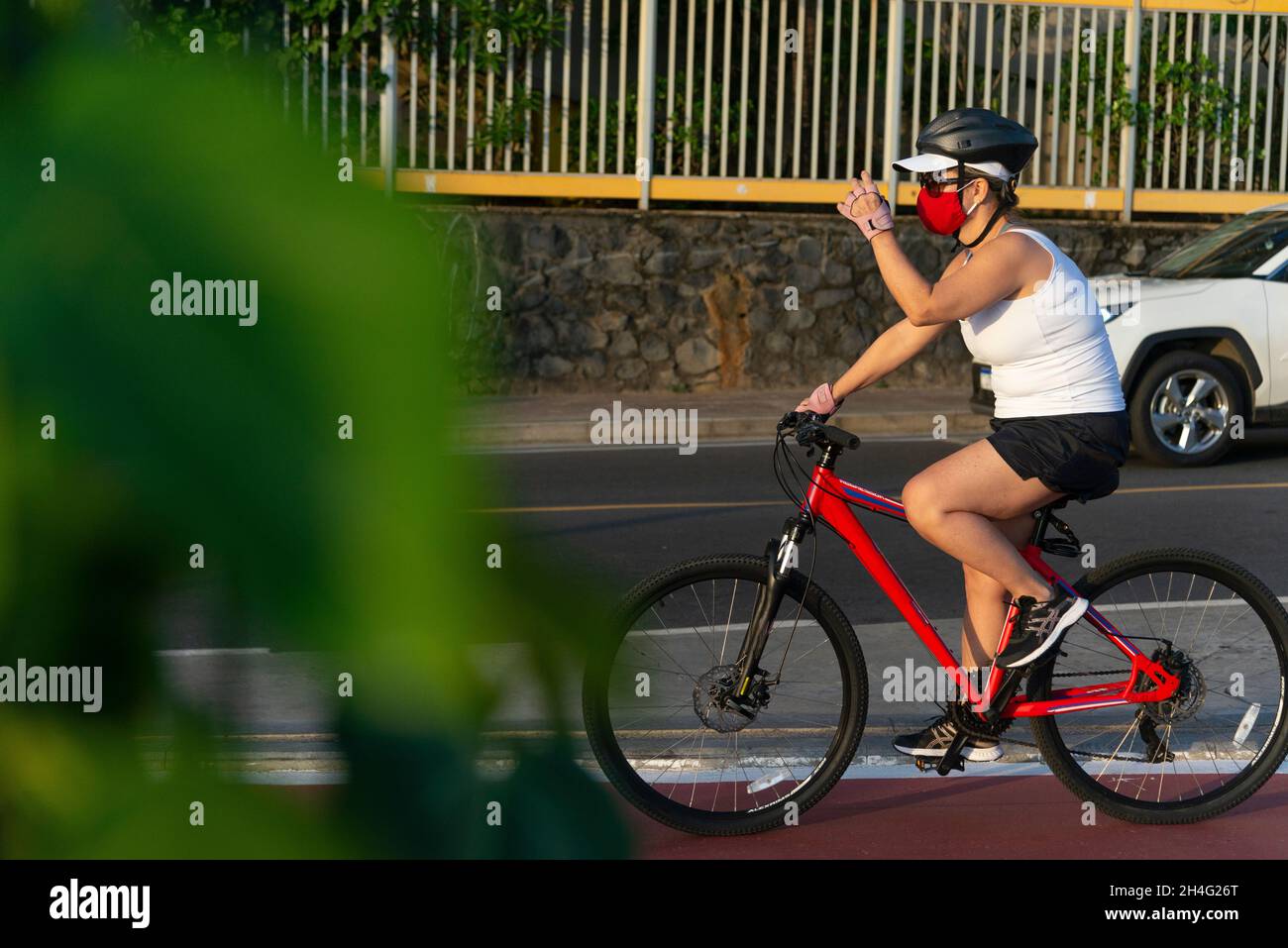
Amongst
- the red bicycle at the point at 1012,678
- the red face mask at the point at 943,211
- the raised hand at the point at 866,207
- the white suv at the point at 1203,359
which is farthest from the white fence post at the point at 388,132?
the white suv at the point at 1203,359

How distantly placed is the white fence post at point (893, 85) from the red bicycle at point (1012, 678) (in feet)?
36.9

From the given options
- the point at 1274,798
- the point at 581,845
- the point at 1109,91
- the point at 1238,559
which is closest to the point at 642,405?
the point at 1109,91

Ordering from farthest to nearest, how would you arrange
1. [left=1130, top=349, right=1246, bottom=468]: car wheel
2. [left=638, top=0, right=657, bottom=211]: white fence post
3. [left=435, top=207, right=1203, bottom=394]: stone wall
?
[left=638, top=0, right=657, bottom=211]: white fence post, [left=435, top=207, right=1203, bottom=394]: stone wall, [left=1130, top=349, right=1246, bottom=468]: car wheel

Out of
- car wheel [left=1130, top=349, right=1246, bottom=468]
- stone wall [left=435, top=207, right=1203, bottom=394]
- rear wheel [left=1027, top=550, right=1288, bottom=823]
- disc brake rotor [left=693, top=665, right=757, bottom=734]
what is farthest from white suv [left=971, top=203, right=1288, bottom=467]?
disc brake rotor [left=693, top=665, right=757, bottom=734]

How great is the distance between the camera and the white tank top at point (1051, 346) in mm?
4102

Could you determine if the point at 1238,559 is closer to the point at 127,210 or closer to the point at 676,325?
the point at 676,325

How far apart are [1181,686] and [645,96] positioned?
11164 mm

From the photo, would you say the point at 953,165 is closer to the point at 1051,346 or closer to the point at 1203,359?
the point at 1051,346

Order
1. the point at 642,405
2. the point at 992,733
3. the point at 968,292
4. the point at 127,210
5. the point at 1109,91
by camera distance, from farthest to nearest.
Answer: the point at 1109,91
the point at 642,405
the point at 992,733
the point at 968,292
the point at 127,210

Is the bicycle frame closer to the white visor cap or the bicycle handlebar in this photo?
the bicycle handlebar

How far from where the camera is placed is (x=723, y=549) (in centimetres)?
838

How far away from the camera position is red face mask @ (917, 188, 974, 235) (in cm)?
411

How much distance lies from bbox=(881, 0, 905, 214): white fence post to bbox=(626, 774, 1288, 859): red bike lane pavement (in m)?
11.0

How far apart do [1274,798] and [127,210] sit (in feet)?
15.5
